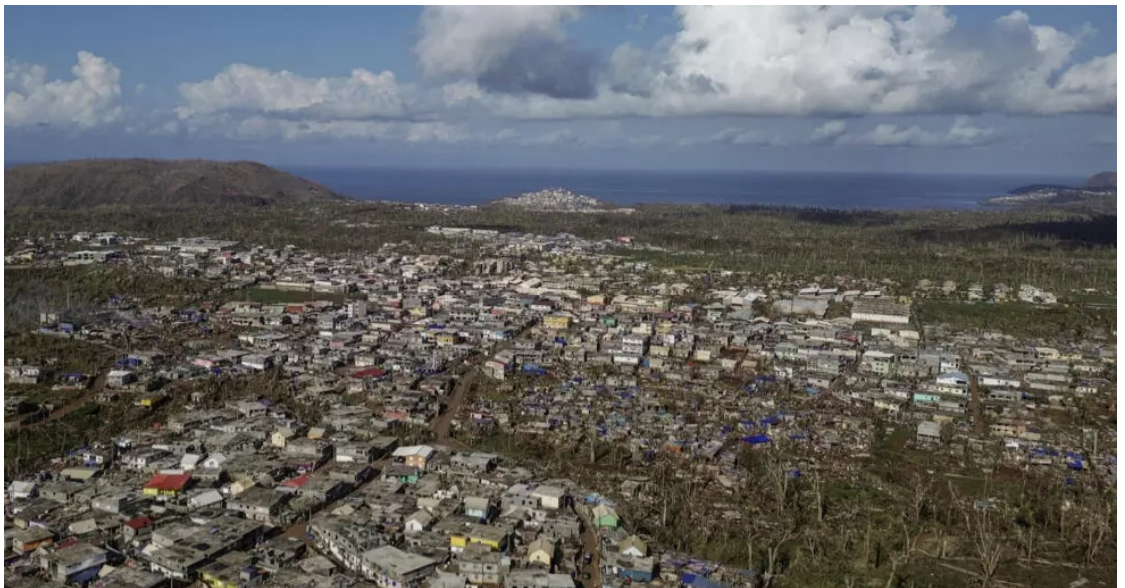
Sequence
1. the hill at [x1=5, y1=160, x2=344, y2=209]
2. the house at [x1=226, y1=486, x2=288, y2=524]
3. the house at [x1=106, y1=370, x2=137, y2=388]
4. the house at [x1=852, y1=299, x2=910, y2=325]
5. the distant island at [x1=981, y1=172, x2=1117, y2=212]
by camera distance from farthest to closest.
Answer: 1. the distant island at [x1=981, y1=172, x2=1117, y2=212]
2. the hill at [x1=5, y1=160, x2=344, y2=209]
3. the house at [x1=852, y1=299, x2=910, y2=325]
4. the house at [x1=106, y1=370, x2=137, y2=388]
5. the house at [x1=226, y1=486, x2=288, y2=524]

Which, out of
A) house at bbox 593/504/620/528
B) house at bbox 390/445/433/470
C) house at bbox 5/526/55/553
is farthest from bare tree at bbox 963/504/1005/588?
house at bbox 5/526/55/553

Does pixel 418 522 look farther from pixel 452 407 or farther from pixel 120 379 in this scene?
pixel 120 379

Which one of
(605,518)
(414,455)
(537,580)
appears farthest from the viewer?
(414,455)

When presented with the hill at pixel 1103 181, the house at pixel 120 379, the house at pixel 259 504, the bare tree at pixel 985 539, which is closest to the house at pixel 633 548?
the bare tree at pixel 985 539

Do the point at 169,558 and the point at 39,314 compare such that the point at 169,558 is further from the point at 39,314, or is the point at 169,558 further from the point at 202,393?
the point at 39,314

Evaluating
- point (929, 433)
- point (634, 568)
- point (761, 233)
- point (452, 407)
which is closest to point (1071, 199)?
point (761, 233)

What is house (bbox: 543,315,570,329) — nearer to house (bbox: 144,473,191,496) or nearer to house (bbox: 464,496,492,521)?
house (bbox: 464,496,492,521)

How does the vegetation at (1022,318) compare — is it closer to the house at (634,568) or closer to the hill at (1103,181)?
the house at (634,568)
